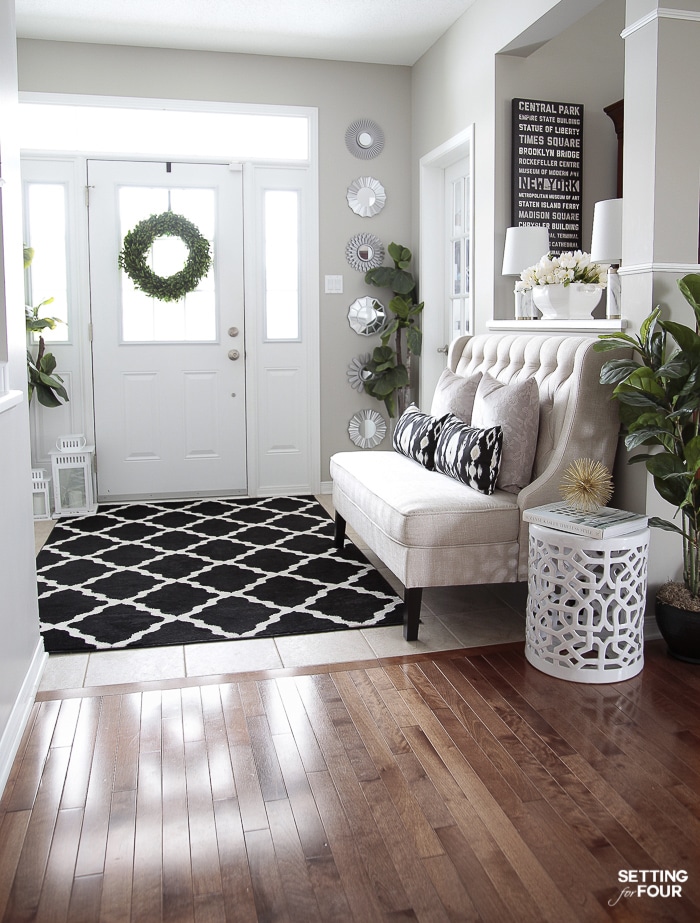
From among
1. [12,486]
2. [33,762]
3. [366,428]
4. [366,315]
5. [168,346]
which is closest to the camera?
[33,762]

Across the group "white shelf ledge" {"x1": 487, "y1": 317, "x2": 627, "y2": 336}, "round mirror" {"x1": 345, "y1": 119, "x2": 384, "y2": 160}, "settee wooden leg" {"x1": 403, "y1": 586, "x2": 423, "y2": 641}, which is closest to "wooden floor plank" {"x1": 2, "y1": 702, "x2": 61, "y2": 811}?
"settee wooden leg" {"x1": 403, "y1": 586, "x2": 423, "y2": 641}

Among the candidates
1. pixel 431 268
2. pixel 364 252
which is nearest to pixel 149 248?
pixel 364 252

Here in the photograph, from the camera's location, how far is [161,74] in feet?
16.5

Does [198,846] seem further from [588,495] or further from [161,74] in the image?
[161,74]

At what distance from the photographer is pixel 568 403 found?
9.99 feet

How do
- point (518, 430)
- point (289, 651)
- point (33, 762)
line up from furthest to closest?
point (518, 430)
point (289, 651)
point (33, 762)

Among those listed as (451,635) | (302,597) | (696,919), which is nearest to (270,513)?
(302,597)

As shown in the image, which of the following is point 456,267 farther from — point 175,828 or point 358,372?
point 175,828

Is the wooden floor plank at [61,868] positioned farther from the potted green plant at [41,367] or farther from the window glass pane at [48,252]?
the window glass pane at [48,252]

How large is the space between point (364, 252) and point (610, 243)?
242cm

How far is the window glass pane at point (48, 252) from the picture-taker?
5012 millimetres

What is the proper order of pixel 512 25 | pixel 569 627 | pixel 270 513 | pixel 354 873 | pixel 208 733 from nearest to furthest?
pixel 354 873
pixel 208 733
pixel 569 627
pixel 512 25
pixel 270 513

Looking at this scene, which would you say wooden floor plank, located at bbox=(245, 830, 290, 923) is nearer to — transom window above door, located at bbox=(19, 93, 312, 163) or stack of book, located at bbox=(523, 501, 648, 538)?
stack of book, located at bbox=(523, 501, 648, 538)

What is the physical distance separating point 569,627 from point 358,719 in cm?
73
